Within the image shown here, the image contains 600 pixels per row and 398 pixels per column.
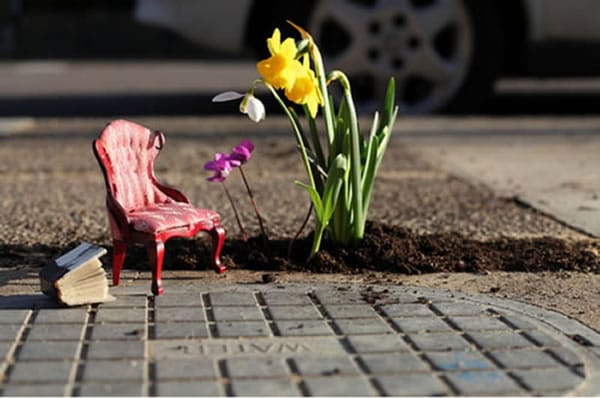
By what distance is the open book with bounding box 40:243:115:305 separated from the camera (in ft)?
12.5

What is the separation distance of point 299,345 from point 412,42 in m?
5.38

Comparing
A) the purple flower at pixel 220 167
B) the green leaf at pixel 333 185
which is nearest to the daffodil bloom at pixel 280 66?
the green leaf at pixel 333 185

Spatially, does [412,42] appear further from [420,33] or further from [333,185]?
[333,185]

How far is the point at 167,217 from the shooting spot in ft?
13.8

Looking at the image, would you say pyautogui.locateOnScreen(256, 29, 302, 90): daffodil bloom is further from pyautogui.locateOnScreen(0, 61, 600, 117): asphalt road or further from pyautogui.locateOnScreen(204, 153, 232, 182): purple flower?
pyautogui.locateOnScreen(0, 61, 600, 117): asphalt road

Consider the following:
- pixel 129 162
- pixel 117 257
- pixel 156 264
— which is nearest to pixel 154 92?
pixel 129 162

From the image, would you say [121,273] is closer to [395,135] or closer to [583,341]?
[583,341]

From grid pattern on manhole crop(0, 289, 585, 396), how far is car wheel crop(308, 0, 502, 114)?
183 inches

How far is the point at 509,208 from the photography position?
Result: 233 inches

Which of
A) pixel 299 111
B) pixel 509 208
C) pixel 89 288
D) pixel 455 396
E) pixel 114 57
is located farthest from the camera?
pixel 114 57

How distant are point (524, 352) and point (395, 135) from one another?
511 cm

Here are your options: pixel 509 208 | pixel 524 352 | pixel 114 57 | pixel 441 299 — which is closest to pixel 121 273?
pixel 441 299

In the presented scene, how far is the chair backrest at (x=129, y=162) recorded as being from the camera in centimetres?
429

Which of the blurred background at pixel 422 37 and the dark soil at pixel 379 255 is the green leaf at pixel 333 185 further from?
the blurred background at pixel 422 37
